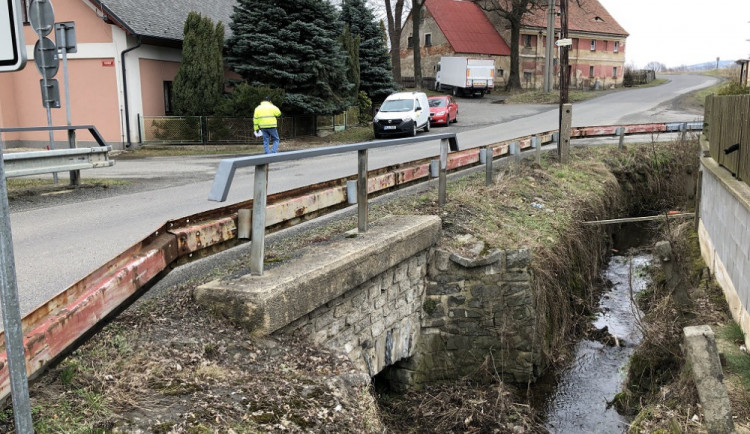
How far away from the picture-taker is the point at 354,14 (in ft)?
108

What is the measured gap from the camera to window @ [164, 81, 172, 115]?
2503 cm

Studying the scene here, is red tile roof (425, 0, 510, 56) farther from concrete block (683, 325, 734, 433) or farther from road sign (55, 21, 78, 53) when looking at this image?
concrete block (683, 325, 734, 433)

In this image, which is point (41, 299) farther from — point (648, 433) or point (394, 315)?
point (648, 433)

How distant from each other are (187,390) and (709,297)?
673 centimetres

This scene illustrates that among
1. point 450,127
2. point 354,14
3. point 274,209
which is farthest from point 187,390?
point 354,14

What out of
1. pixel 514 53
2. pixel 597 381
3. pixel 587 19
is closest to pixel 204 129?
pixel 597 381

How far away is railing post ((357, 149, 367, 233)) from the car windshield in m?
18.7

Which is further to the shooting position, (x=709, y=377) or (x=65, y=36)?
(x=65, y=36)

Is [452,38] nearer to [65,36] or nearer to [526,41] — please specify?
[526,41]

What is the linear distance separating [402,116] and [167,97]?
9081 mm

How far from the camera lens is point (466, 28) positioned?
5469 cm

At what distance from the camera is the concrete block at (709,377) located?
3824mm

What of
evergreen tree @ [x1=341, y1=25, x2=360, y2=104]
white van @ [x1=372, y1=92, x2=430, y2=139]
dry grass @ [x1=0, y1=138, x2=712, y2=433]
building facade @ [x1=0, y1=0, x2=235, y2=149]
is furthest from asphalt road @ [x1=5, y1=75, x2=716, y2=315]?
evergreen tree @ [x1=341, y1=25, x2=360, y2=104]

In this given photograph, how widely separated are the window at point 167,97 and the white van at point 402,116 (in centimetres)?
788
